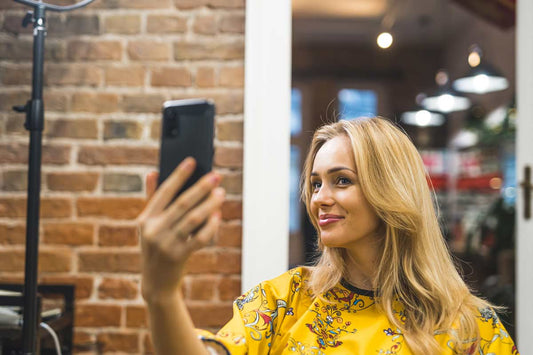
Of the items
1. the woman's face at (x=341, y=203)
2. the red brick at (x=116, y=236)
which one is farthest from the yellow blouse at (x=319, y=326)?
the red brick at (x=116, y=236)

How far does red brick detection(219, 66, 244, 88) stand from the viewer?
1700mm

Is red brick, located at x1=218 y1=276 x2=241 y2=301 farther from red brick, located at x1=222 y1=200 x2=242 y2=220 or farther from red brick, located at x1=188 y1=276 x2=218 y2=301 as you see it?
red brick, located at x1=222 y1=200 x2=242 y2=220

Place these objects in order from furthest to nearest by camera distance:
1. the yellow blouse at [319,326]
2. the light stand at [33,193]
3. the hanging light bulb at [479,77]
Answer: the hanging light bulb at [479,77]
the light stand at [33,193]
the yellow blouse at [319,326]

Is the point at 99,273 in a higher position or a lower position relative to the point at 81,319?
higher

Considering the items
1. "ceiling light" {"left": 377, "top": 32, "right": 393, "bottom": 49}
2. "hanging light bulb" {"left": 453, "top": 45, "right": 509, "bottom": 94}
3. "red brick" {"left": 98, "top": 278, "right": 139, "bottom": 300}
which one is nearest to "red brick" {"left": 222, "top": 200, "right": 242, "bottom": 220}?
"red brick" {"left": 98, "top": 278, "right": 139, "bottom": 300}

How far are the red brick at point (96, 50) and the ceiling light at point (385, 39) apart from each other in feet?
14.6

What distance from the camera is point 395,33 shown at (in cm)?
594

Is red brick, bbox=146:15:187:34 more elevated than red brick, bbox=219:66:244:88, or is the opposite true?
red brick, bbox=146:15:187:34

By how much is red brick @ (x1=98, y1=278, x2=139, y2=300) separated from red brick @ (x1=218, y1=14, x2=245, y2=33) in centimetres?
88

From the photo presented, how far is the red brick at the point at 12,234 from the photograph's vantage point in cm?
169

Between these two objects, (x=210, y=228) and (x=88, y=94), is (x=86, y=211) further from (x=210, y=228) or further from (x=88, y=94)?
(x=210, y=228)

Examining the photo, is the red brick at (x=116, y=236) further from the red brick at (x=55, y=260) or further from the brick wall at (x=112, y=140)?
the red brick at (x=55, y=260)

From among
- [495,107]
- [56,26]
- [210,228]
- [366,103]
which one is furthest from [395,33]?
[210,228]

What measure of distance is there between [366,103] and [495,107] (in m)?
1.64
